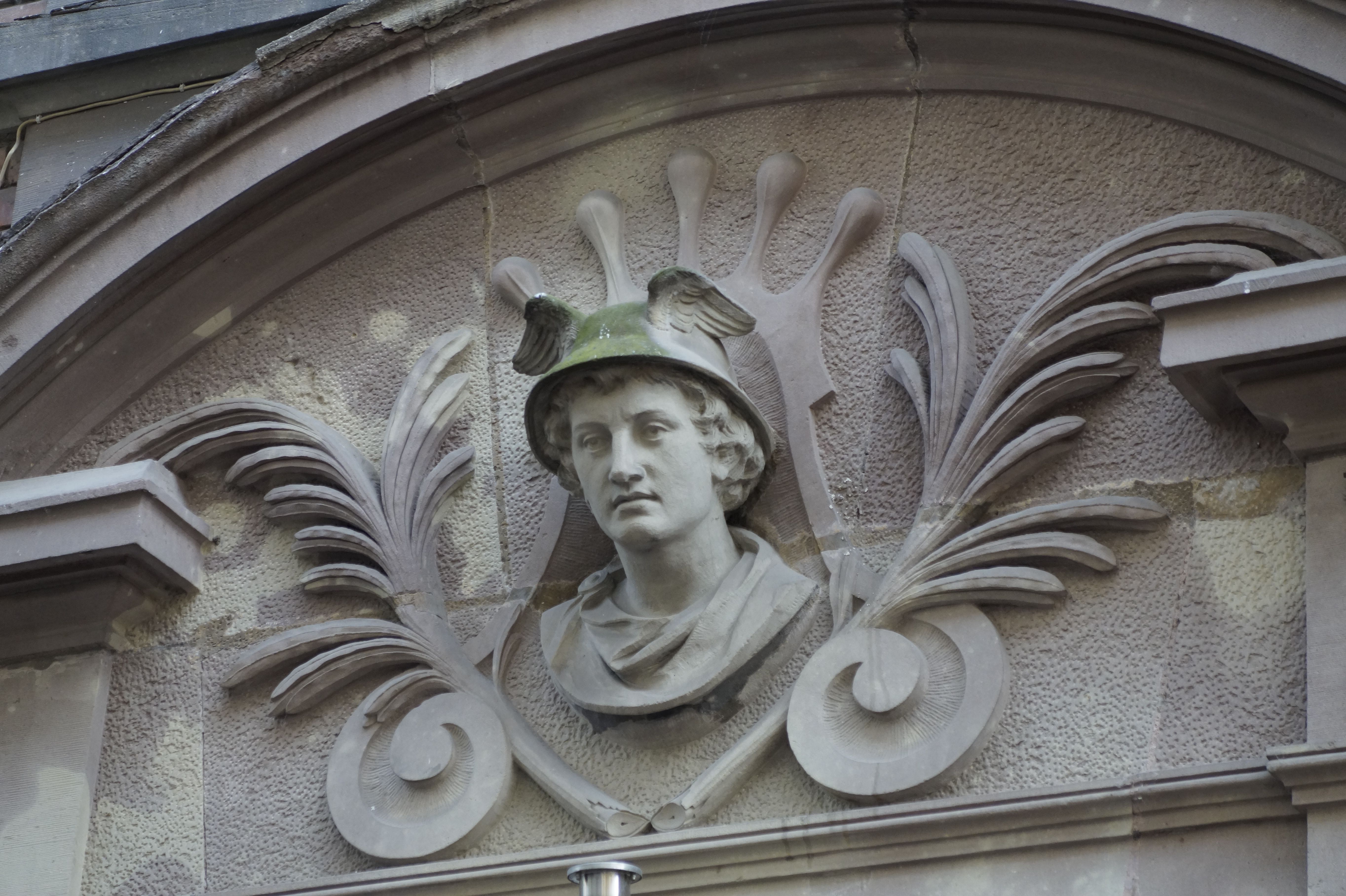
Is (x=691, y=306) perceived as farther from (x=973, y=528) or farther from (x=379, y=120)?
(x=379, y=120)

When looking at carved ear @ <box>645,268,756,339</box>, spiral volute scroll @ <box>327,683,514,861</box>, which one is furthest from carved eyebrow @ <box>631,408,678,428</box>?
spiral volute scroll @ <box>327,683,514,861</box>

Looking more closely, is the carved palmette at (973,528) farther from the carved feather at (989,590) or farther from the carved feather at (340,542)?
the carved feather at (340,542)

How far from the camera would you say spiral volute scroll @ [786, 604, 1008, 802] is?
3.30 metres

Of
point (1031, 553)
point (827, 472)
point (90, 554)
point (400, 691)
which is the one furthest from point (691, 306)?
point (90, 554)

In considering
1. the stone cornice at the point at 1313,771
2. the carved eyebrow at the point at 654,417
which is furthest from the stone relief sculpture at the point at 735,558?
the stone cornice at the point at 1313,771

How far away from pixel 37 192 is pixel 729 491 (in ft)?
5.78

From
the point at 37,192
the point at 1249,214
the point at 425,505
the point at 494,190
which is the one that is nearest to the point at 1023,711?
the point at 1249,214

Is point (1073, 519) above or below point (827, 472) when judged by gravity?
below

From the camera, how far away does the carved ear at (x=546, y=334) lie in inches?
142

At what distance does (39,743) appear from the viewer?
380cm

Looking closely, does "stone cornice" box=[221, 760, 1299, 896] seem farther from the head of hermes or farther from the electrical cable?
the electrical cable

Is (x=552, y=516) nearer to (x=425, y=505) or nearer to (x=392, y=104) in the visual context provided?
(x=425, y=505)

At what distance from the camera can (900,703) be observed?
3.33 metres

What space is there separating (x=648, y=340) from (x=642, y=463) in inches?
7.7
